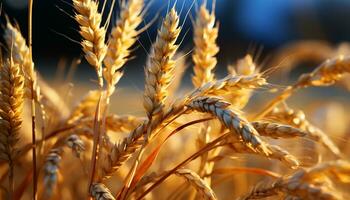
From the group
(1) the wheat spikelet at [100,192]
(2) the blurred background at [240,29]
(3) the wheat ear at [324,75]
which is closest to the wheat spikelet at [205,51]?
(3) the wheat ear at [324,75]

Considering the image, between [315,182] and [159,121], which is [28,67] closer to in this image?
[159,121]

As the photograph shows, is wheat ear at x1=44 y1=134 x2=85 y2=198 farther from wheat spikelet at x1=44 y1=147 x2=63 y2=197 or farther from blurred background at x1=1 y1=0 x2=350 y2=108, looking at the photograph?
blurred background at x1=1 y1=0 x2=350 y2=108

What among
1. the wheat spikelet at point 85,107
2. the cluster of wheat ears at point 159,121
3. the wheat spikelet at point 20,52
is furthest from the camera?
the wheat spikelet at point 85,107

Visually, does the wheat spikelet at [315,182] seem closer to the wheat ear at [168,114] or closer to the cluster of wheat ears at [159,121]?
the cluster of wheat ears at [159,121]

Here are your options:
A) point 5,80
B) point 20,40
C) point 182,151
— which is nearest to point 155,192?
point 182,151

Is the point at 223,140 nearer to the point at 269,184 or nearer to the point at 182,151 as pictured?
the point at 269,184

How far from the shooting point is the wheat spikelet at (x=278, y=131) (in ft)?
2.97

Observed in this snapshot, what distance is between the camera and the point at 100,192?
3.13 feet

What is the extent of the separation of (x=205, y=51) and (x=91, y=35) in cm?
34

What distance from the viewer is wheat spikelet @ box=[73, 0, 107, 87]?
1051mm

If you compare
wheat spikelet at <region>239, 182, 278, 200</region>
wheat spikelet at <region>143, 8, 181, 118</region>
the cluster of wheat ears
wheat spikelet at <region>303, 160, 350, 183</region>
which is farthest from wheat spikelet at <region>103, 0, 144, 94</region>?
wheat spikelet at <region>303, 160, 350, 183</region>

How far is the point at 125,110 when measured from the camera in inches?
226

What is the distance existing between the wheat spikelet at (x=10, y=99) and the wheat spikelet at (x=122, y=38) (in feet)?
0.52

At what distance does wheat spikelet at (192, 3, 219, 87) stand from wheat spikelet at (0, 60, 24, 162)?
0.41 m
